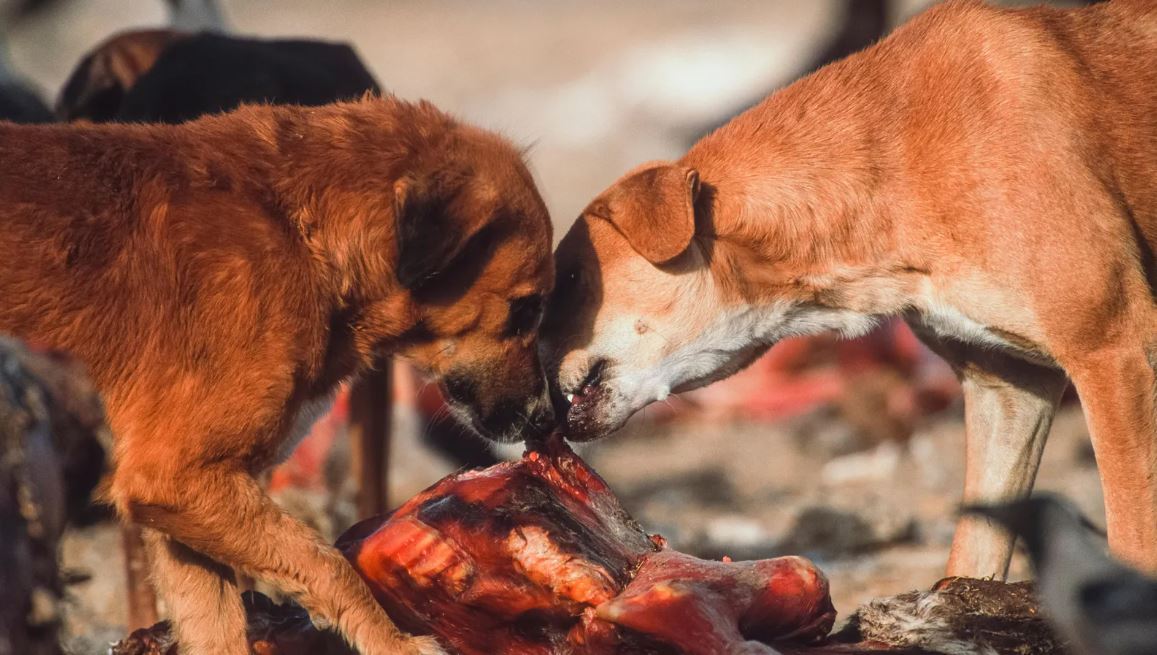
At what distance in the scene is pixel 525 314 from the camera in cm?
486

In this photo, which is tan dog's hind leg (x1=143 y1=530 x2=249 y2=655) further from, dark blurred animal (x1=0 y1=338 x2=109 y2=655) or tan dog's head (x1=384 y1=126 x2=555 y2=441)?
dark blurred animal (x1=0 y1=338 x2=109 y2=655)

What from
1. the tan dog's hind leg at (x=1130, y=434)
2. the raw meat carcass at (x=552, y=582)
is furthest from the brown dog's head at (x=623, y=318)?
the tan dog's hind leg at (x=1130, y=434)

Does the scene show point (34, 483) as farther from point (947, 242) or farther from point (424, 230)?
point (947, 242)

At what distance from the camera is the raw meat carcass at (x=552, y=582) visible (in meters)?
3.82

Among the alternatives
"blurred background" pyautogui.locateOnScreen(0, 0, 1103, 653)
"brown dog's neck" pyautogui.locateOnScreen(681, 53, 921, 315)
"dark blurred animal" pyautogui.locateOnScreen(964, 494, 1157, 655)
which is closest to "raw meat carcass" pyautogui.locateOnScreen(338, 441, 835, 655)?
"dark blurred animal" pyautogui.locateOnScreen(964, 494, 1157, 655)

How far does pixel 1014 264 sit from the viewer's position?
4938 mm

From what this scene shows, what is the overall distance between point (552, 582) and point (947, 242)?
2.00m

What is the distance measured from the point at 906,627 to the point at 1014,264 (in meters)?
1.48

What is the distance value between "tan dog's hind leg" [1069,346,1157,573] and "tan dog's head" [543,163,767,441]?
1.31 metres

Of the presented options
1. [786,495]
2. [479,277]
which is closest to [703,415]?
[786,495]

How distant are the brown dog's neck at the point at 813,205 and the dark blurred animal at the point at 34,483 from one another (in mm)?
2778

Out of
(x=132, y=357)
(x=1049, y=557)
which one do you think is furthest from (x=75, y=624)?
(x=1049, y=557)

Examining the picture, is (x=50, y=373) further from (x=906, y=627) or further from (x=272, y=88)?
(x=272, y=88)

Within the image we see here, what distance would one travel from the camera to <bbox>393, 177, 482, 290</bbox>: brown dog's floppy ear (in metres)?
4.33
